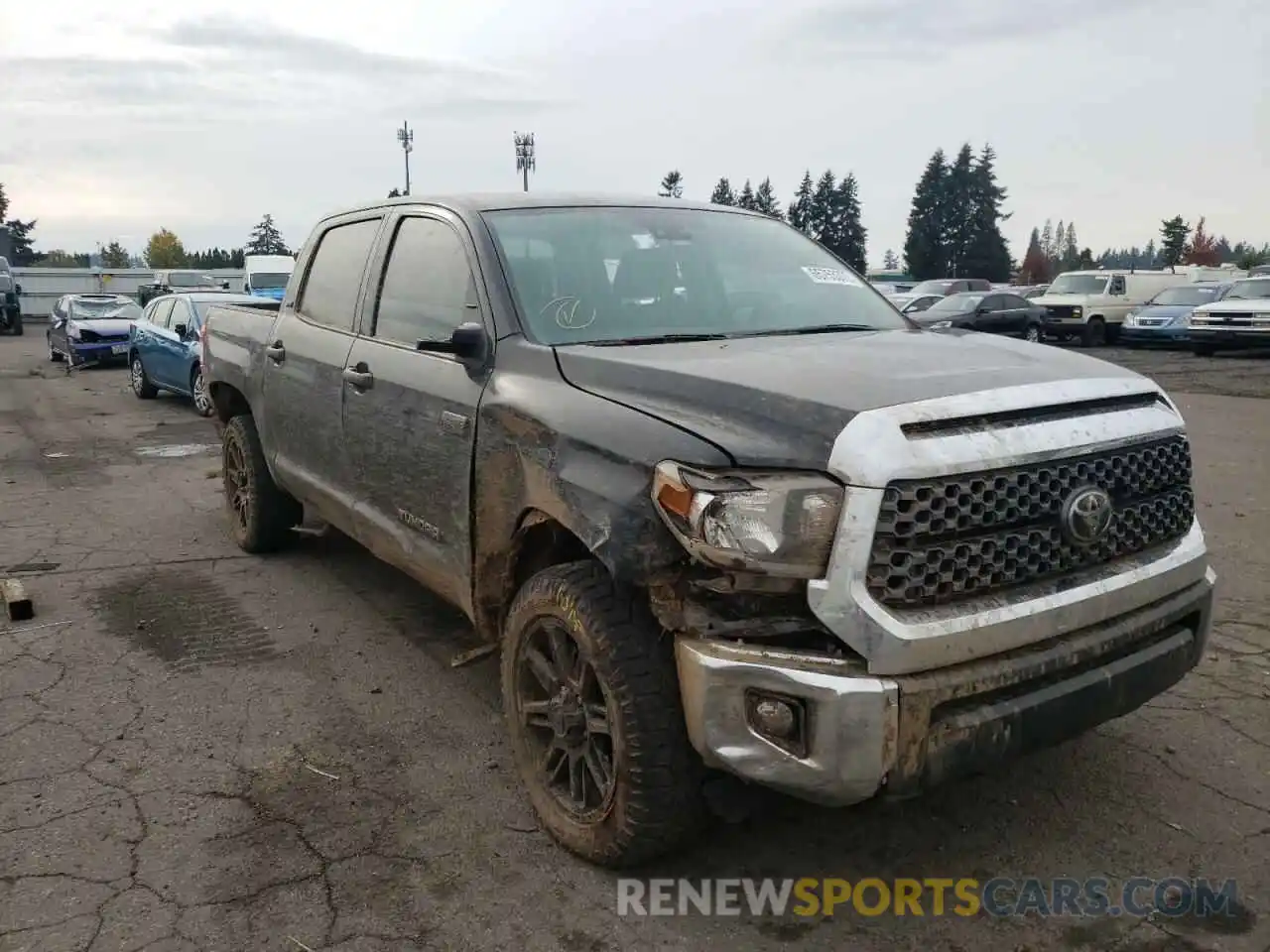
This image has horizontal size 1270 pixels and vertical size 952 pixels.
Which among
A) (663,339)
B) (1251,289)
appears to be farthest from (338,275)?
(1251,289)

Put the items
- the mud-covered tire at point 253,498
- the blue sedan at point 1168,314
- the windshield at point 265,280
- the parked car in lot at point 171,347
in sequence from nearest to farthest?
1. the mud-covered tire at point 253,498
2. the parked car in lot at point 171,347
3. the blue sedan at point 1168,314
4. the windshield at point 265,280

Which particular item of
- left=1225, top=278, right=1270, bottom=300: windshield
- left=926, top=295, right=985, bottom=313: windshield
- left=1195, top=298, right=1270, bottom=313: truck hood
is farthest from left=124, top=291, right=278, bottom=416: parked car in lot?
left=1225, top=278, right=1270, bottom=300: windshield

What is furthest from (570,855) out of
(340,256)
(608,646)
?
(340,256)

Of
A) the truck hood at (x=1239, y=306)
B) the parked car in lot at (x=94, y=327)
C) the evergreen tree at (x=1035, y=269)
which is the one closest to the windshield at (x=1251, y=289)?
the truck hood at (x=1239, y=306)

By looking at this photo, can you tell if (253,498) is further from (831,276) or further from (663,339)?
(831,276)

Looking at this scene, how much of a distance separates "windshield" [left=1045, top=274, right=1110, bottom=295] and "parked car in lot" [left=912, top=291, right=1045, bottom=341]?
2770 millimetres

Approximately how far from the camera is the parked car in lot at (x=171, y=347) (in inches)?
535

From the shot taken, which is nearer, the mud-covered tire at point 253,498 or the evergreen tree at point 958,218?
the mud-covered tire at point 253,498

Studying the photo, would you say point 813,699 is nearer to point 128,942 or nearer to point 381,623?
point 128,942

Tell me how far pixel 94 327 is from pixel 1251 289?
23.3 metres

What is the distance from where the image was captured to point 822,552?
241 cm

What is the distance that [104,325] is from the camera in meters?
20.1

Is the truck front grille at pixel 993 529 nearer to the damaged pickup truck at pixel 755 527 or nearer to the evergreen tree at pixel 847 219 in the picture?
the damaged pickup truck at pixel 755 527

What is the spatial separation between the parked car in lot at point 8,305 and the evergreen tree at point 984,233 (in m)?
62.3
